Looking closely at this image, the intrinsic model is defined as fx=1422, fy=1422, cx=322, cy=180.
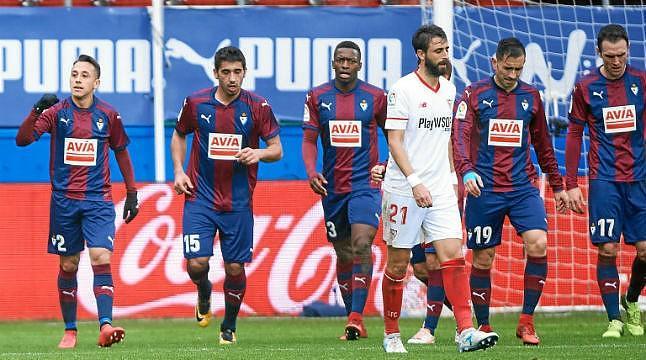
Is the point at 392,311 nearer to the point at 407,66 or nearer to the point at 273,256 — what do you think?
the point at 273,256

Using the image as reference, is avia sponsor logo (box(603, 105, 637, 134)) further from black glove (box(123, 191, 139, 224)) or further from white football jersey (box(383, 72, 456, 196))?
black glove (box(123, 191, 139, 224))

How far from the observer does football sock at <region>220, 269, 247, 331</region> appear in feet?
34.3

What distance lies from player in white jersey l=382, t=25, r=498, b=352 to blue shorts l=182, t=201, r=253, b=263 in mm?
1991

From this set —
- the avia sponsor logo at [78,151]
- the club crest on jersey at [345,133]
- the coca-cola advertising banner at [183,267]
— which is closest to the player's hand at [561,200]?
the club crest on jersey at [345,133]

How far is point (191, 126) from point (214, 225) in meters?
0.76

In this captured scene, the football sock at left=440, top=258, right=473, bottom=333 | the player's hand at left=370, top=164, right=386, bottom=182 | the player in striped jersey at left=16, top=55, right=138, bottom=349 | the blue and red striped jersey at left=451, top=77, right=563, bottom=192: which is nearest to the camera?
the football sock at left=440, top=258, right=473, bottom=333

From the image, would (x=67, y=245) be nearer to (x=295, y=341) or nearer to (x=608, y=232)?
(x=295, y=341)

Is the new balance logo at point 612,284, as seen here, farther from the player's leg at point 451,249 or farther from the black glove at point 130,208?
the black glove at point 130,208

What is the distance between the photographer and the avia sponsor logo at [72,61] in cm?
1684

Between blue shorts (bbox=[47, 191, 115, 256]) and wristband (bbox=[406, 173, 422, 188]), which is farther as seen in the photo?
blue shorts (bbox=[47, 191, 115, 256])

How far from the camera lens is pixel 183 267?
13305 millimetres

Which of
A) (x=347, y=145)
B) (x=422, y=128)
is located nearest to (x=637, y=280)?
(x=347, y=145)

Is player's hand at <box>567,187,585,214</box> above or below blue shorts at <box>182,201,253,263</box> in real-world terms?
above

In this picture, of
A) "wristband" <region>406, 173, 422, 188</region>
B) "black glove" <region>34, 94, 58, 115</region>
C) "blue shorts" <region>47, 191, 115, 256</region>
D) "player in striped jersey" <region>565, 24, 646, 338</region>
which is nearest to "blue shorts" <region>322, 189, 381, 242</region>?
"player in striped jersey" <region>565, 24, 646, 338</region>
